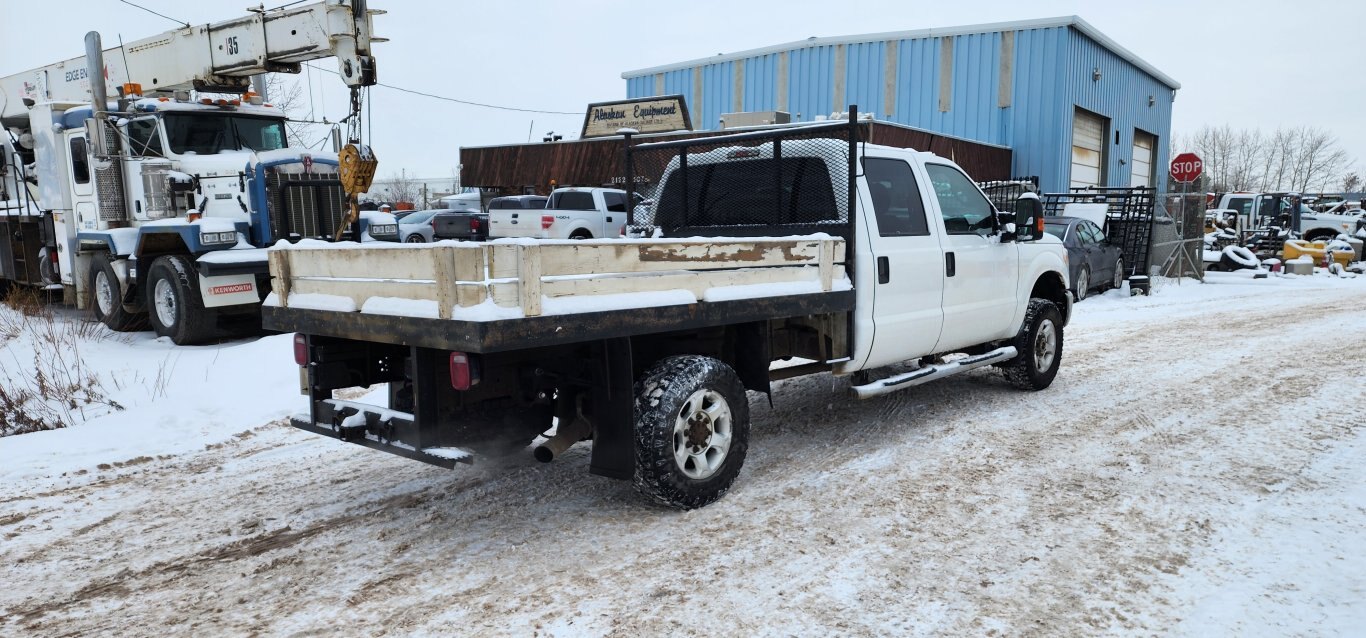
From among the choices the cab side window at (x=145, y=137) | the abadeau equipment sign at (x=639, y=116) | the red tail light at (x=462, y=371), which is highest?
the abadeau equipment sign at (x=639, y=116)

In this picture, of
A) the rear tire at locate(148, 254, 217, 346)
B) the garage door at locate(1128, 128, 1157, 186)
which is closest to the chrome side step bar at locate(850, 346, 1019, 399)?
the rear tire at locate(148, 254, 217, 346)

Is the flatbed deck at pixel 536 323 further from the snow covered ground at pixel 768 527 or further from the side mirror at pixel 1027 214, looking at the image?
the side mirror at pixel 1027 214

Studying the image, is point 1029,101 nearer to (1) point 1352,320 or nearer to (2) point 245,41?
(1) point 1352,320

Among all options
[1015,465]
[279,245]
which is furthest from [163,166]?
[1015,465]

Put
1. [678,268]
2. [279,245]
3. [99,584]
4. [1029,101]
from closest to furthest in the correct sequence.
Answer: [99,584] → [678,268] → [279,245] → [1029,101]

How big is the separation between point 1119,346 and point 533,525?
8.16 metres

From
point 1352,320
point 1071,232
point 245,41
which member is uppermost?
point 245,41

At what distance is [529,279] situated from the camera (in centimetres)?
377

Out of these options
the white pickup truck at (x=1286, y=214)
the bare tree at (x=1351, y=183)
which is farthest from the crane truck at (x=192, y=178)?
the bare tree at (x=1351, y=183)

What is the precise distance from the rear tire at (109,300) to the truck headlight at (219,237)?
1.83 meters

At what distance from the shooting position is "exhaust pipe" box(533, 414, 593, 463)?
4484 mm

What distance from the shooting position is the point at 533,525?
4543mm

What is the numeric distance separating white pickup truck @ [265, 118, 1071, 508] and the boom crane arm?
17.4 ft

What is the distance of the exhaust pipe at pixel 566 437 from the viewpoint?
A: 448 centimetres
